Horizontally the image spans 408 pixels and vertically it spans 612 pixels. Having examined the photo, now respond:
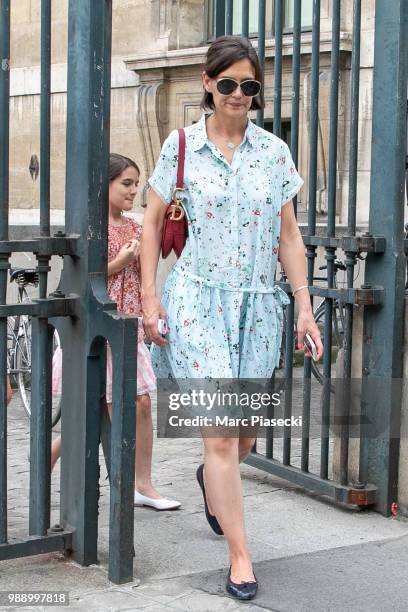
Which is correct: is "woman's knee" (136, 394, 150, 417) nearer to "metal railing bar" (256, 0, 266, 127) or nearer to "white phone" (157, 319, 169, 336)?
"white phone" (157, 319, 169, 336)

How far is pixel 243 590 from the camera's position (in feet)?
14.4

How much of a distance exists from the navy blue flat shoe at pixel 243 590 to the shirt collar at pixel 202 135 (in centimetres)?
160

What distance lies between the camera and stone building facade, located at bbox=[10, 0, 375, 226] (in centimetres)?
1323

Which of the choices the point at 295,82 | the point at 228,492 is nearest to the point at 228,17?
the point at 295,82

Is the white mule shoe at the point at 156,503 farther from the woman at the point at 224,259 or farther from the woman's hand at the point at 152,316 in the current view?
the woman's hand at the point at 152,316

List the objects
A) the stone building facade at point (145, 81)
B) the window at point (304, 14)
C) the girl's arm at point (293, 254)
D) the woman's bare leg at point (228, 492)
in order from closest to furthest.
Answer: the woman's bare leg at point (228, 492) < the girl's arm at point (293, 254) < the window at point (304, 14) < the stone building facade at point (145, 81)

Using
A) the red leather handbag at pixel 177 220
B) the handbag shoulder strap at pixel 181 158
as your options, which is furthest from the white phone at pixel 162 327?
the handbag shoulder strap at pixel 181 158

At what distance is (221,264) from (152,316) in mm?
324

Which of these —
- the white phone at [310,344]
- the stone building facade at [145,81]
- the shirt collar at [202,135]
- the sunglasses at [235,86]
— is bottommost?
the white phone at [310,344]

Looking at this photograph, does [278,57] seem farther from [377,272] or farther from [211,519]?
[211,519]

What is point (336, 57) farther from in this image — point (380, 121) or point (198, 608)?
point (198, 608)

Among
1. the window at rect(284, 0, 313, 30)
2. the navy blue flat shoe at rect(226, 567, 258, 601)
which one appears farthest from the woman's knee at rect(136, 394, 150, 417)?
the window at rect(284, 0, 313, 30)

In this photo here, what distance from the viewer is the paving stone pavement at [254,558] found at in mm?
4352

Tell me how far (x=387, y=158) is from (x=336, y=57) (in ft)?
1.85
